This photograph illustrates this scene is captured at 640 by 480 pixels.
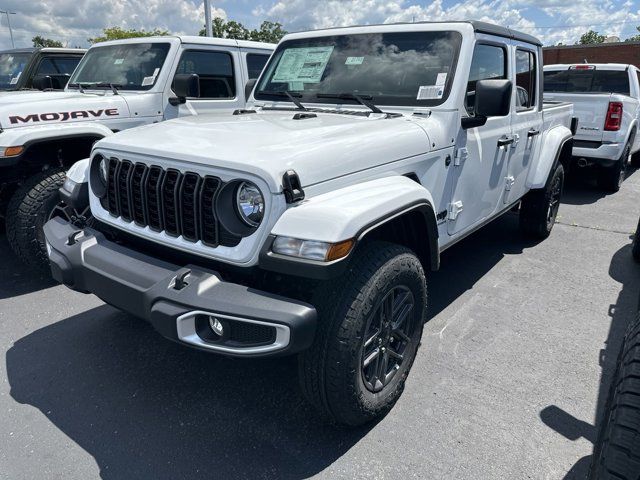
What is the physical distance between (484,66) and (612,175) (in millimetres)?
5268

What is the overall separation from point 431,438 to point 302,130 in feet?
5.59

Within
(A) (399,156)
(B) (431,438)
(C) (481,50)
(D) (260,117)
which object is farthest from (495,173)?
(B) (431,438)

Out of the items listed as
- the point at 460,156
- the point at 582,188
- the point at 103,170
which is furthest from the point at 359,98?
the point at 582,188

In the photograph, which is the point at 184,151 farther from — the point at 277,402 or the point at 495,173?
the point at 495,173

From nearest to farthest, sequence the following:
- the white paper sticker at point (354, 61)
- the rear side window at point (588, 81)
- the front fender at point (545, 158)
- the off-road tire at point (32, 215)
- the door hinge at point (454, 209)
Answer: the door hinge at point (454, 209) → the white paper sticker at point (354, 61) → the off-road tire at point (32, 215) → the front fender at point (545, 158) → the rear side window at point (588, 81)

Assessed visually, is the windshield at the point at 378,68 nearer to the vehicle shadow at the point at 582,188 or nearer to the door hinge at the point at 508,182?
the door hinge at the point at 508,182

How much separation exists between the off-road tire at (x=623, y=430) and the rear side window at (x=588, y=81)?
24.6 feet

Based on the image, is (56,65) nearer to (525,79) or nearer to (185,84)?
(185,84)

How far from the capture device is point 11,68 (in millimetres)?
7527

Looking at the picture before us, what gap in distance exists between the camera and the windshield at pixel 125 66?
5.27 meters

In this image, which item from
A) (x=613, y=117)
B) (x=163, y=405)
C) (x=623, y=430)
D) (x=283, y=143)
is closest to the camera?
(x=623, y=430)

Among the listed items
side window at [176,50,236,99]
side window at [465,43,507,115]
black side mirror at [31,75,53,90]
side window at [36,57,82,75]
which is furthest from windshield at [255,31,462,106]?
side window at [36,57,82,75]

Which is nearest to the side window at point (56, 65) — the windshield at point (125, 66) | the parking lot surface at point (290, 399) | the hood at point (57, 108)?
the windshield at point (125, 66)

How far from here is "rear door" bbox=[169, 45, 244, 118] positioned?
5.41 m
